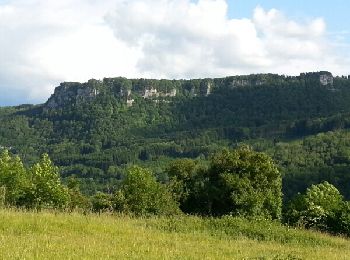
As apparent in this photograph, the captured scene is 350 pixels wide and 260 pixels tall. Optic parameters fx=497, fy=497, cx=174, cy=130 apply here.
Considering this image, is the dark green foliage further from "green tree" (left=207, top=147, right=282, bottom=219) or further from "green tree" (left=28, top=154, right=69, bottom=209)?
"green tree" (left=207, top=147, right=282, bottom=219)

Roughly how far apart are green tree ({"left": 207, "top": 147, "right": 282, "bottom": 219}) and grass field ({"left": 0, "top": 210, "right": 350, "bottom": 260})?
17573mm

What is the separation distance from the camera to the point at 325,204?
47.8m

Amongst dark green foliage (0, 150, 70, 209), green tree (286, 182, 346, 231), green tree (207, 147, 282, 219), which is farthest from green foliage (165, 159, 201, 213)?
dark green foliage (0, 150, 70, 209)

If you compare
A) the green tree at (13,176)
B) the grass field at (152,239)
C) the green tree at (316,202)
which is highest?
the grass field at (152,239)

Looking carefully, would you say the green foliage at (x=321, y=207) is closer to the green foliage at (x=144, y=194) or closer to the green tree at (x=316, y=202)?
the green tree at (x=316, y=202)

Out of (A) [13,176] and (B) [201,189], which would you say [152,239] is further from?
(A) [13,176]

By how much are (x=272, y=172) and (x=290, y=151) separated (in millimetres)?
141150

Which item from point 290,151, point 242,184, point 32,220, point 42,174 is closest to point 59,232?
point 32,220

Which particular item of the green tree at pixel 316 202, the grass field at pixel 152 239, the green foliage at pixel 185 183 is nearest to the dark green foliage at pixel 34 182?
the green foliage at pixel 185 183

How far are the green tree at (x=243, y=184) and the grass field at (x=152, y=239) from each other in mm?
17573

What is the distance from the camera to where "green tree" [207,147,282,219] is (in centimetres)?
3691

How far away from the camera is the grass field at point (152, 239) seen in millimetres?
11797

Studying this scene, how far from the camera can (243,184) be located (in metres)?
37.4

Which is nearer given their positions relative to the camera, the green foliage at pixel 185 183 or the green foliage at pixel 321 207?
the green foliage at pixel 321 207
